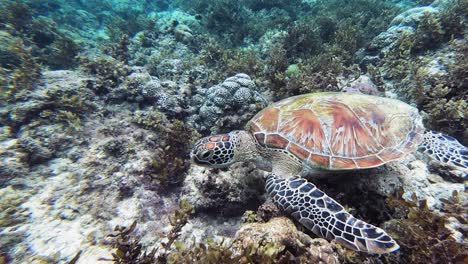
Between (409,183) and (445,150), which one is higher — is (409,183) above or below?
below

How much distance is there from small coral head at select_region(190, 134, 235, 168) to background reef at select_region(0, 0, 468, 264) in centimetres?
44

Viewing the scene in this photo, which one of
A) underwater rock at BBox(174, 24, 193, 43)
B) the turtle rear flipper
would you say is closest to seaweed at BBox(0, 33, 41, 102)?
underwater rock at BBox(174, 24, 193, 43)

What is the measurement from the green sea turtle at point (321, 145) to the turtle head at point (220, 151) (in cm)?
1

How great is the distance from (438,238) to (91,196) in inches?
173

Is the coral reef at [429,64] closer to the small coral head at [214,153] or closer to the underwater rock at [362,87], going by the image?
the underwater rock at [362,87]

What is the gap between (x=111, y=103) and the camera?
535 cm

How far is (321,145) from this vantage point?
116 inches

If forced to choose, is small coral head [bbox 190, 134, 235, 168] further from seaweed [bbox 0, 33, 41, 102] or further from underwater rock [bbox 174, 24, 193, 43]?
underwater rock [bbox 174, 24, 193, 43]

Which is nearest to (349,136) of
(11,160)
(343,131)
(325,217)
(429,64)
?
(343,131)

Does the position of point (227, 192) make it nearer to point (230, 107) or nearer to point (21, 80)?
point (230, 107)

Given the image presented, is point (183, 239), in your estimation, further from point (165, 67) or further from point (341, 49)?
point (341, 49)

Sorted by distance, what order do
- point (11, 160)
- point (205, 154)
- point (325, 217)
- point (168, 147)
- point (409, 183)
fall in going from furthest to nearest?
point (168, 147)
point (11, 160)
point (205, 154)
point (409, 183)
point (325, 217)

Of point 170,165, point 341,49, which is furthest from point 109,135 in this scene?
point 341,49

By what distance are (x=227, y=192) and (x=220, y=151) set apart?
722 mm
